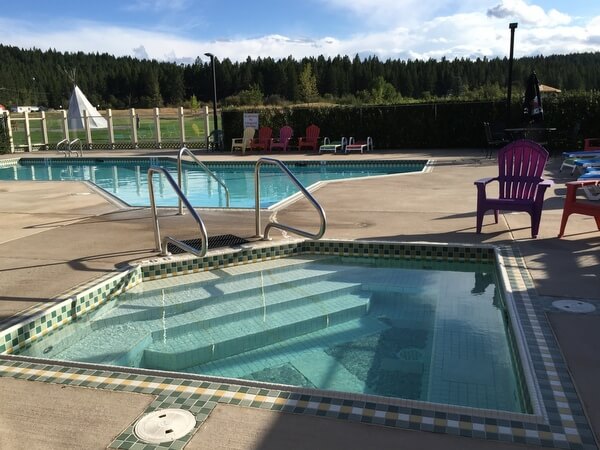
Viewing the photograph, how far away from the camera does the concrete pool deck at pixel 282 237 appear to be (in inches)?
86.9

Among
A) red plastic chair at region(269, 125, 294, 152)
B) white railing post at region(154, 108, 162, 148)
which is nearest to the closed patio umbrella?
red plastic chair at region(269, 125, 294, 152)

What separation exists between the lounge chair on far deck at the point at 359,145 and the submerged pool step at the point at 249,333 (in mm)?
12658

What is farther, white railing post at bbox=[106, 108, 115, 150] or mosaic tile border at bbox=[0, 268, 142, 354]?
white railing post at bbox=[106, 108, 115, 150]

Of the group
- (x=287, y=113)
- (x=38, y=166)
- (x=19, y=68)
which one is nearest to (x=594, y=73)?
(x=287, y=113)

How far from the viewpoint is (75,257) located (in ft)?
17.0

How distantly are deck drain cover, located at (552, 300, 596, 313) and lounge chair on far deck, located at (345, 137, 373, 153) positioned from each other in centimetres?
1354

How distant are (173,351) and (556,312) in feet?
8.55

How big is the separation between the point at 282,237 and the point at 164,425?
3.76 meters

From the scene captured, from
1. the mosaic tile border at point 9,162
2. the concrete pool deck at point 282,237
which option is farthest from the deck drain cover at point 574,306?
the mosaic tile border at point 9,162

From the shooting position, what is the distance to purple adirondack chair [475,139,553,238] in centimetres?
572

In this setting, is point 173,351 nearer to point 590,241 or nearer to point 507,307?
point 507,307

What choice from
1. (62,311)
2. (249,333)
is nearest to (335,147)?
(249,333)

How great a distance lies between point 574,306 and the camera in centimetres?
357

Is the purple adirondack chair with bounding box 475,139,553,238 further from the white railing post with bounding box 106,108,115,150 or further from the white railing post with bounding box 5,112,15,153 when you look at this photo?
the white railing post with bounding box 5,112,15,153
